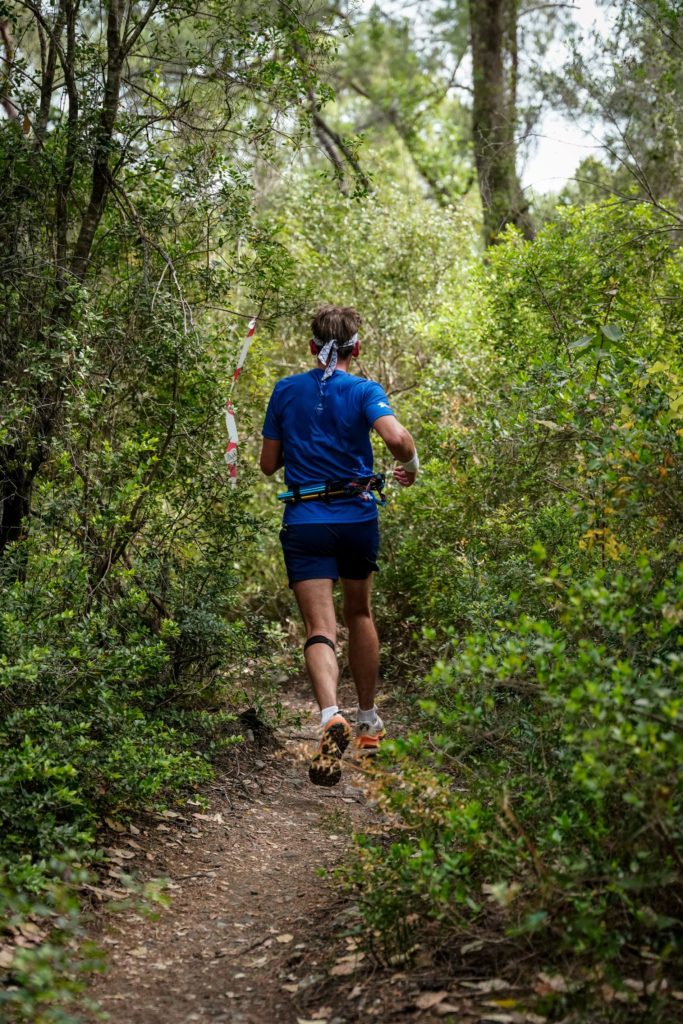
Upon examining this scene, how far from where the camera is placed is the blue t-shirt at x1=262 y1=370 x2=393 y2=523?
5277mm

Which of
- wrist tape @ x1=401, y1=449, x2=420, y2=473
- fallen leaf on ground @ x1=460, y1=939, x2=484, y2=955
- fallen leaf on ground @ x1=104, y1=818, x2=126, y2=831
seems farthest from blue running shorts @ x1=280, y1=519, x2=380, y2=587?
fallen leaf on ground @ x1=460, y1=939, x2=484, y2=955

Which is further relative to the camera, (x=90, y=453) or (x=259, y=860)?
(x=90, y=453)

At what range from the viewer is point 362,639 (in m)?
5.51

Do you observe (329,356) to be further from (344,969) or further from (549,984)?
(549,984)

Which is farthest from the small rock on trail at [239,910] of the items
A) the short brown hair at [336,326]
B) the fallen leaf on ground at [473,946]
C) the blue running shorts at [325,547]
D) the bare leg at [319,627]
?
the short brown hair at [336,326]

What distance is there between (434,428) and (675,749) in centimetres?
520

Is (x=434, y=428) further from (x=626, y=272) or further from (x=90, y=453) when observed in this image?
(x=90, y=453)

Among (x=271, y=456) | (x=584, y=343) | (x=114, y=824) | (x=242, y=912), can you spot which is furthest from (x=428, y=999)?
(x=584, y=343)

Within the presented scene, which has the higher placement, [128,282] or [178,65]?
[178,65]

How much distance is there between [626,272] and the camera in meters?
7.53

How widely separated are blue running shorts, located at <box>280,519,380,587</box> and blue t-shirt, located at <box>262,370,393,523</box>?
5 centimetres

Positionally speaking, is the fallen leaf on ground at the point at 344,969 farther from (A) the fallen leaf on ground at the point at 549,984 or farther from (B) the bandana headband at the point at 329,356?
(B) the bandana headband at the point at 329,356

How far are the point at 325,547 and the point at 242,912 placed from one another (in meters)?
1.82

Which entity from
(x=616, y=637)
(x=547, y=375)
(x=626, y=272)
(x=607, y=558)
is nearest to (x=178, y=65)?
(x=547, y=375)
